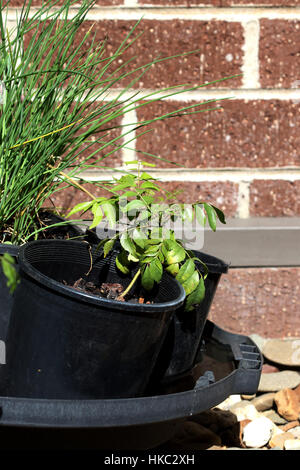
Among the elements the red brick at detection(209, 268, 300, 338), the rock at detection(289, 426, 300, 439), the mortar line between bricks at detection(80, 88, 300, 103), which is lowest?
the rock at detection(289, 426, 300, 439)

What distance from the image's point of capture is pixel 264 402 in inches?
66.6

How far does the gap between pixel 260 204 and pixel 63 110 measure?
2.64ft

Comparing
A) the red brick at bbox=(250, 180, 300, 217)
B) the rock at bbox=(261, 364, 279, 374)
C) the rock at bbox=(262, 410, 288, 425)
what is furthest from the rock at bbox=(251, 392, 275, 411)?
the red brick at bbox=(250, 180, 300, 217)

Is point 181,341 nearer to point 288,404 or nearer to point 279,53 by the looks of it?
point 288,404

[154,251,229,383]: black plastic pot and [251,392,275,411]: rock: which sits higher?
[154,251,229,383]: black plastic pot

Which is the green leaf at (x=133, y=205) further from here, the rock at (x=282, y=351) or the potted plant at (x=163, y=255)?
the rock at (x=282, y=351)

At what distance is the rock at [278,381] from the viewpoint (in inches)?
68.4

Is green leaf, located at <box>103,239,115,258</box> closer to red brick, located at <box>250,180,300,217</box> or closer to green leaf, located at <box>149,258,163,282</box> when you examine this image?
green leaf, located at <box>149,258,163,282</box>

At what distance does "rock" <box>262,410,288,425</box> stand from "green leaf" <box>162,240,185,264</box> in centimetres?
85

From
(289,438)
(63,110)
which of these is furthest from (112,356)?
(289,438)

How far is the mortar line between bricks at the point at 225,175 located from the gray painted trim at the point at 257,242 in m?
0.12

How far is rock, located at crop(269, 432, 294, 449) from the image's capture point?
58.9 inches

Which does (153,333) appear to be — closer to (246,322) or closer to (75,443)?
(75,443)

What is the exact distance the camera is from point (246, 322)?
1779mm
